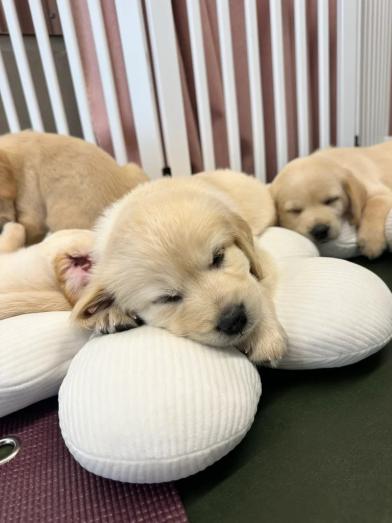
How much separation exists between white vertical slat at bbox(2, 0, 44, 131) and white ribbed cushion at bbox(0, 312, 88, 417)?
115 cm

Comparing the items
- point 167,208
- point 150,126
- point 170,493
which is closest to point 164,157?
point 150,126

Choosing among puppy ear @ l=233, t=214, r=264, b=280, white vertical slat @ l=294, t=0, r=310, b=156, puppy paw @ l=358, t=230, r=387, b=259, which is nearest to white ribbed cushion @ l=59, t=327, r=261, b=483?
puppy ear @ l=233, t=214, r=264, b=280

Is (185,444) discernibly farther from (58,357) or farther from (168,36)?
(168,36)

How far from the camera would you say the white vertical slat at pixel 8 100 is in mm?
1833

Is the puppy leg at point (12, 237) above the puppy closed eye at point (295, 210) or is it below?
above

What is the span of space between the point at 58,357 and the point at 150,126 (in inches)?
48.9

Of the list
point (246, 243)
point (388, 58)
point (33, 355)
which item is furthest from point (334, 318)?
point (388, 58)

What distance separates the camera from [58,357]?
1015 mm

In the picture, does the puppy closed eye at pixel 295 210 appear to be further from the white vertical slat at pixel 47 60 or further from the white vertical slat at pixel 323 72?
the white vertical slat at pixel 47 60

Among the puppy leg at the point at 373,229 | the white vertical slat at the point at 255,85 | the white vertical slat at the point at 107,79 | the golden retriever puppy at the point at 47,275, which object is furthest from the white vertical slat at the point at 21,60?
the puppy leg at the point at 373,229

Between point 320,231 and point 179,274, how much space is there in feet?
2.82

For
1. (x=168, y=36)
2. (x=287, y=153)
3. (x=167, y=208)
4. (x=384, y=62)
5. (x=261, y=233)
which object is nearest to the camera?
(x=167, y=208)

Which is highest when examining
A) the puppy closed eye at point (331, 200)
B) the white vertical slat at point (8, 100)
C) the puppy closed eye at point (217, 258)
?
the white vertical slat at point (8, 100)

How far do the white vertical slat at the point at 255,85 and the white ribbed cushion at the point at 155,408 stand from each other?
1.53 meters
